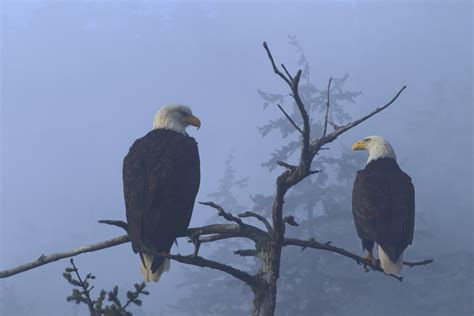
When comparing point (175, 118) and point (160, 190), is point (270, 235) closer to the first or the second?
point (160, 190)

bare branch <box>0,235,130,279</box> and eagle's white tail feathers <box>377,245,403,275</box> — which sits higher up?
eagle's white tail feathers <box>377,245,403,275</box>

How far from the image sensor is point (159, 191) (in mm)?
5156

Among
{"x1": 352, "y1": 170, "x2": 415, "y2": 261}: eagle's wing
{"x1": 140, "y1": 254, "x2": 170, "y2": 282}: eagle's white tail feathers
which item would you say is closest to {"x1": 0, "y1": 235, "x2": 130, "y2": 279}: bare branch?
{"x1": 140, "y1": 254, "x2": 170, "y2": 282}: eagle's white tail feathers

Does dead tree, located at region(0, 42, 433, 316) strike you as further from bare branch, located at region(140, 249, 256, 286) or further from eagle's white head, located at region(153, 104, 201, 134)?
eagle's white head, located at region(153, 104, 201, 134)

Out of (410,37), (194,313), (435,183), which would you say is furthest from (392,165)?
(410,37)

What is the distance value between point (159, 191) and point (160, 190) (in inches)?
0.5

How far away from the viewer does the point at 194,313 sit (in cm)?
3600

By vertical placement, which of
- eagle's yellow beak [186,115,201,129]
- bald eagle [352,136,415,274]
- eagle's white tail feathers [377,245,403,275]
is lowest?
eagle's white tail feathers [377,245,403,275]

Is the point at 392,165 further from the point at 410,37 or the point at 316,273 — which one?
the point at 410,37

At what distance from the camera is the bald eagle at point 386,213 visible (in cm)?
595

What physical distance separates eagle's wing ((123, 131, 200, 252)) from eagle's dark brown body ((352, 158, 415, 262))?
7.12 feet

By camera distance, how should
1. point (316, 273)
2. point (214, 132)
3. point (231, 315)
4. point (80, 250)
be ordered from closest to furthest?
point (80, 250)
point (316, 273)
point (231, 315)
point (214, 132)

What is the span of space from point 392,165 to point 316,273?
2266 centimetres

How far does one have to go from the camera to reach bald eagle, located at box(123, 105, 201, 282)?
16.3 feet
